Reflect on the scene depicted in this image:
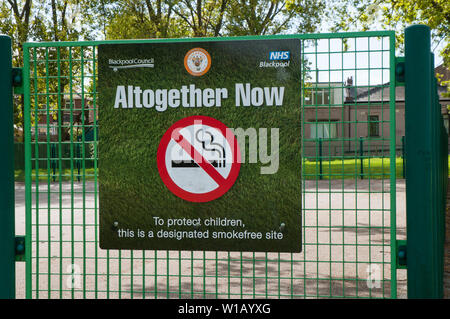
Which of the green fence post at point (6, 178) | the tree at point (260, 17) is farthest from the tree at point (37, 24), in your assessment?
the green fence post at point (6, 178)

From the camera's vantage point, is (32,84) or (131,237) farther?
(32,84)

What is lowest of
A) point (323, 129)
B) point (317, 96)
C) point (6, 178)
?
point (6, 178)

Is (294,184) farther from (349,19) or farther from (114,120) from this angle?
(349,19)

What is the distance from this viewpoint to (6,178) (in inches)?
125

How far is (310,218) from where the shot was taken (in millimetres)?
10766

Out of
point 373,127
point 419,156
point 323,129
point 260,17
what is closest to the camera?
point 419,156

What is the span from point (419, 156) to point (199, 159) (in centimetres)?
117

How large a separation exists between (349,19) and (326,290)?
11.6 m

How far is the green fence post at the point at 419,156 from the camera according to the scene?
9.42 ft

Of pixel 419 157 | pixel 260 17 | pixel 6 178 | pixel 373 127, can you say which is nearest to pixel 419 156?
pixel 419 157

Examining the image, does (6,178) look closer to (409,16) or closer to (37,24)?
(409,16)

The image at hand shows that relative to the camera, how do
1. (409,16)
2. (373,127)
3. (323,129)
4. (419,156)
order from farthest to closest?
(409,16)
(373,127)
(323,129)
(419,156)
